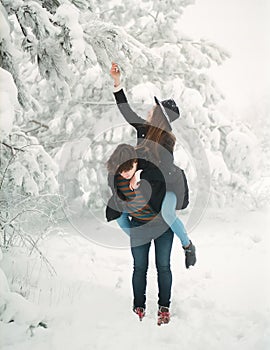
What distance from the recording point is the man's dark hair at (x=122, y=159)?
6.63ft

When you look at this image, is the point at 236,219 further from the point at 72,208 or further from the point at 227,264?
the point at 72,208

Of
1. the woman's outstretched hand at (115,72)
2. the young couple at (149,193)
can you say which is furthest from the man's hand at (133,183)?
the woman's outstretched hand at (115,72)

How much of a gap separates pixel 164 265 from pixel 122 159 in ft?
1.78

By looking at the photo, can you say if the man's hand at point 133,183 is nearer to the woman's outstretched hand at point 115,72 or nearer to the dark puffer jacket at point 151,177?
the dark puffer jacket at point 151,177

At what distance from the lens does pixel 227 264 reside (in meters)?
2.22

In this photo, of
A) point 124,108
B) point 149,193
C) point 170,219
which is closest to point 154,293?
point 170,219

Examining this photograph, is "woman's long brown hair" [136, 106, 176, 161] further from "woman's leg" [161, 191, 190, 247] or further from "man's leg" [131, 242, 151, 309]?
"man's leg" [131, 242, 151, 309]

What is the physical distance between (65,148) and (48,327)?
0.83 meters

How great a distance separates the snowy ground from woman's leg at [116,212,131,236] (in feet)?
0.29

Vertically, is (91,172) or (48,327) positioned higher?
(91,172)

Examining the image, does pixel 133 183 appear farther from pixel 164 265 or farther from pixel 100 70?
pixel 100 70

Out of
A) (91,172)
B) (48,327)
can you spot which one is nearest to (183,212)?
(91,172)

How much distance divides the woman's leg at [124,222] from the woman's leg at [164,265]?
0.14 m

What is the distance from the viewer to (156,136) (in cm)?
206
